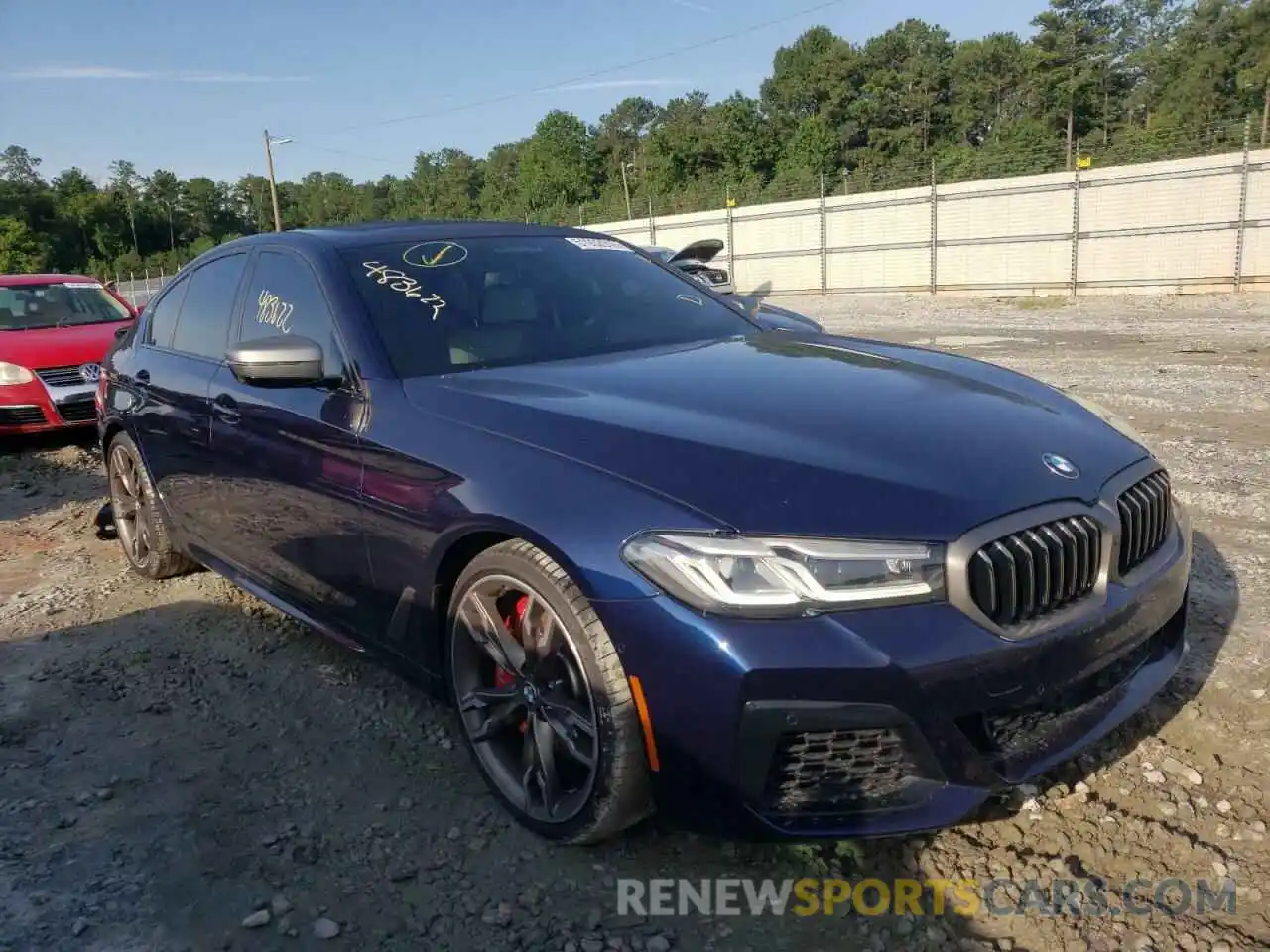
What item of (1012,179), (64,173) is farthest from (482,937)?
(64,173)

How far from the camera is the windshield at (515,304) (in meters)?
3.16

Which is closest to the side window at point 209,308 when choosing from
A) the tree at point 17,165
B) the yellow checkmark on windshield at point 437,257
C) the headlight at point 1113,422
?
the yellow checkmark on windshield at point 437,257

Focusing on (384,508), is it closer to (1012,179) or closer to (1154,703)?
(1154,703)

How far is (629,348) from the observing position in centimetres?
336

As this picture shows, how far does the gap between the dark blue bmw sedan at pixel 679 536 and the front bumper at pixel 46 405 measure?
5.41 m

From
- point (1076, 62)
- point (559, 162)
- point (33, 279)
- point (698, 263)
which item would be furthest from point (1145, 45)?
point (33, 279)

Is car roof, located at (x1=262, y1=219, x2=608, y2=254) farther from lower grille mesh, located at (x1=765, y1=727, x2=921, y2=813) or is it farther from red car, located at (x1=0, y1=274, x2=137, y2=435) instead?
red car, located at (x1=0, y1=274, x2=137, y2=435)

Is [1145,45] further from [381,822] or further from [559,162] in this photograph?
[381,822]

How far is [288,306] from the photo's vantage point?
3512 millimetres

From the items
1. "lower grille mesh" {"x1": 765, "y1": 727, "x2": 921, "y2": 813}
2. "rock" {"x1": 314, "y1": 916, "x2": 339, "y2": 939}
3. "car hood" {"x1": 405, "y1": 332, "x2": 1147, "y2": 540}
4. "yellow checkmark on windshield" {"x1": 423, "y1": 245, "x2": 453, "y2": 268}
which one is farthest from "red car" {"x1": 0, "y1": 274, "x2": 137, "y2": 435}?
"lower grille mesh" {"x1": 765, "y1": 727, "x2": 921, "y2": 813}

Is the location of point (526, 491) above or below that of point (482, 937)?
above

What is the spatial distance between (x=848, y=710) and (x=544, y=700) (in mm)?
843

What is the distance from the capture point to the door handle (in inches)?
143

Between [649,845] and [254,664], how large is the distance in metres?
2.02
